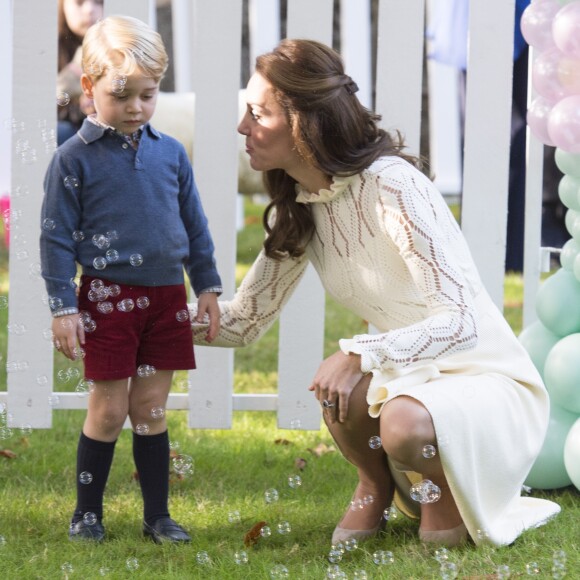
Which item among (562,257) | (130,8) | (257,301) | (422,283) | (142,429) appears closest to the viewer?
(422,283)

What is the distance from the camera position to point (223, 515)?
9.18 feet

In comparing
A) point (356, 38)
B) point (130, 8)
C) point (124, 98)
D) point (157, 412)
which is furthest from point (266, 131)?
point (356, 38)

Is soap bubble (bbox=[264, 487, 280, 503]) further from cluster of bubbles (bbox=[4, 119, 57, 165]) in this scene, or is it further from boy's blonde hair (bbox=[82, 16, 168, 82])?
cluster of bubbles (bbox=[4, 119, 57, 165])

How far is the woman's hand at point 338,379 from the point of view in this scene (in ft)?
7.76

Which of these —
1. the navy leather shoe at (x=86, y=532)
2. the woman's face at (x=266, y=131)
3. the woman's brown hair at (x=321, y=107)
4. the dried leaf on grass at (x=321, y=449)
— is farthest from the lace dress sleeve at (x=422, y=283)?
the dried leaf on grass at (x=321, y=449)

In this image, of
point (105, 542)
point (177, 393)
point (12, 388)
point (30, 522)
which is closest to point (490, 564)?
point (105, 542)

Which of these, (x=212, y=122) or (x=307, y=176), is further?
(x=212, y=122)

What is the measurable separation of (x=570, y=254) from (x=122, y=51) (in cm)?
130

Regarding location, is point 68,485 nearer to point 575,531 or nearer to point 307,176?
point 307,176

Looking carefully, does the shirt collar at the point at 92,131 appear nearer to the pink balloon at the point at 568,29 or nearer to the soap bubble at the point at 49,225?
the soap bubble at the point at 49,225

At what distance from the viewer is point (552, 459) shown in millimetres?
2914

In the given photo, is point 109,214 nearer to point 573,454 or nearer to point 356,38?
point 573,454

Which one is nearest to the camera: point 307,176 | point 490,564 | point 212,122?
point 490,564

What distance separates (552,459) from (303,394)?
2.63ft
